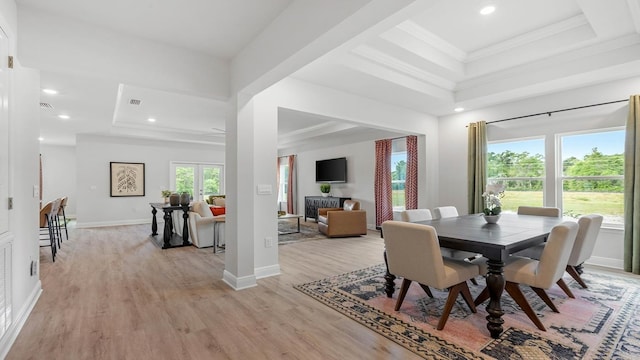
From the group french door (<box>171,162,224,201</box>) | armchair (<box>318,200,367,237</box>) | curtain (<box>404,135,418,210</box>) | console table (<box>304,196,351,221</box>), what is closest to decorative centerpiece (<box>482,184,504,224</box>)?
curtain (<box>404,135,418,210</box>)

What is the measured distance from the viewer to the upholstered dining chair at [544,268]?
2258mm

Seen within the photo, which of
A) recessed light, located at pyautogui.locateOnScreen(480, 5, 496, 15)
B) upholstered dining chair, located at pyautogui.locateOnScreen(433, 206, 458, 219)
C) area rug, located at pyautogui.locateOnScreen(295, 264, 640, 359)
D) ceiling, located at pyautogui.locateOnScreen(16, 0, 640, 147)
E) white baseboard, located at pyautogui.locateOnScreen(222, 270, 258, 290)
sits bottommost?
area rug, located at pyautogui.locateOnScreen(295, 264, 640, 359)

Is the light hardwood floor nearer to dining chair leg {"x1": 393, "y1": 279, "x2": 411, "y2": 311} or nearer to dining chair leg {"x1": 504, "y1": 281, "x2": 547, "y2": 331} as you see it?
dining chair leg {"x1": 393, "y1": 279, "x2": 411, "y2": 311}

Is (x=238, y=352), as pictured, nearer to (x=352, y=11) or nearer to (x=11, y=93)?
(x=352, y=11)

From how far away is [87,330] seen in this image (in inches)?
93.7

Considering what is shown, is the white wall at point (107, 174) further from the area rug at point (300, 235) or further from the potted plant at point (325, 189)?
the potted plant at point (325, 189)

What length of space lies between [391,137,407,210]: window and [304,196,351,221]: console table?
4.74 feet

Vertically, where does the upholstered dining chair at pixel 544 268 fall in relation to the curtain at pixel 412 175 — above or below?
below

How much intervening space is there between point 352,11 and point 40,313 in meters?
3.60

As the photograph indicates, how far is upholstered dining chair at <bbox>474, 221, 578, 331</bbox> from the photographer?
7.41 feet

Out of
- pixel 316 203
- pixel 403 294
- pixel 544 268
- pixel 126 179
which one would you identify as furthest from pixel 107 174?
pixel 544 268

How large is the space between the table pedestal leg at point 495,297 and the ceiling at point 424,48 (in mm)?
2002

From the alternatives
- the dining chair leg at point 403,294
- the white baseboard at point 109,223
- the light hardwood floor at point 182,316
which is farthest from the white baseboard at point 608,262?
the white baseboard at point 109,223

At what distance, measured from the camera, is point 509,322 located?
2.47 metres
